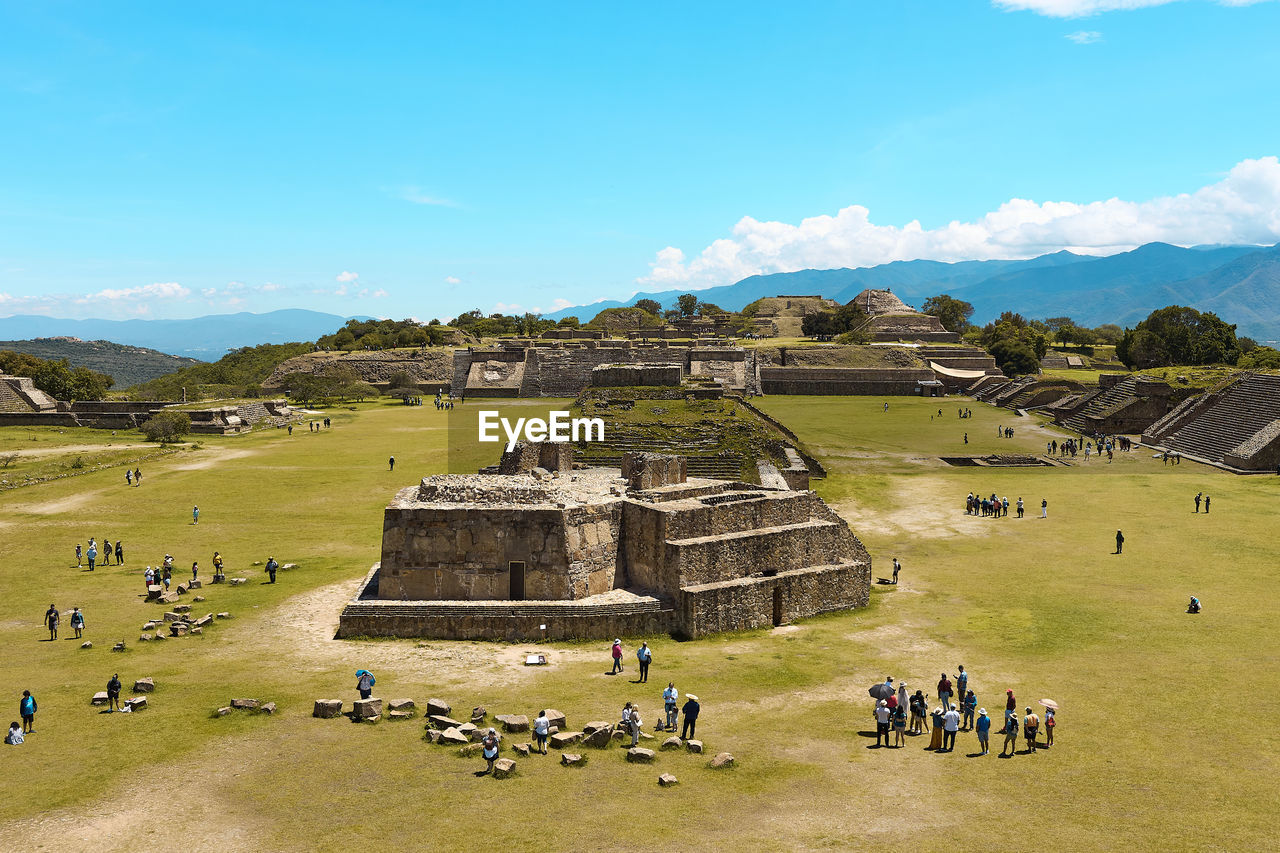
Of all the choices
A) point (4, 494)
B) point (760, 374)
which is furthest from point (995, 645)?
point (760, 374)

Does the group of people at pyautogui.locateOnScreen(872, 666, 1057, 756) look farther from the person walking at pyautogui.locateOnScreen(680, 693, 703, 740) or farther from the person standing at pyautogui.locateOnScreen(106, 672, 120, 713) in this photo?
the person standing at pyautogui.locateOnScreen(106, 672, 120, 713)

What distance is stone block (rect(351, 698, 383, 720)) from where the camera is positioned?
13555mm

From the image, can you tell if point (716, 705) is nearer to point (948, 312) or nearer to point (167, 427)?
point (167, 427)

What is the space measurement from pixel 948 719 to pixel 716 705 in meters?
3.85

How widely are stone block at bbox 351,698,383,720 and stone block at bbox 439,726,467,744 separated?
1583 mm

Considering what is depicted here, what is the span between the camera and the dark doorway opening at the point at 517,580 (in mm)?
18953

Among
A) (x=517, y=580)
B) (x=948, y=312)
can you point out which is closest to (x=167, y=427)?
(x=517, y=580)

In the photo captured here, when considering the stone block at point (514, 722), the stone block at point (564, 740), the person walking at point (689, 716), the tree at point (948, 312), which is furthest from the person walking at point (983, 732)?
the tree at point (948, 312)

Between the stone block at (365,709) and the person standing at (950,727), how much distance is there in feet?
29.6

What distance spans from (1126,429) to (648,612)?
48.1 metres

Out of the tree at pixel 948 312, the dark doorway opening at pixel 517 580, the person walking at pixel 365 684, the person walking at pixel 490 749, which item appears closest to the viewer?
the person walking at pixel 490 749

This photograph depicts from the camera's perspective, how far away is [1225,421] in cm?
4794

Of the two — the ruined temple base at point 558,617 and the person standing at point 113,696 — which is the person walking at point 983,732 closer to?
the ruined temple base at point 558,617

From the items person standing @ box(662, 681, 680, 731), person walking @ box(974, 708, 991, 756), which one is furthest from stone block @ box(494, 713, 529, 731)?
person walking @ box(974, 708, 991, 756)
